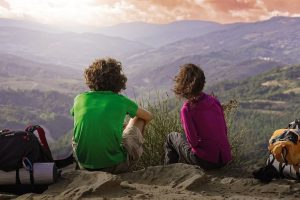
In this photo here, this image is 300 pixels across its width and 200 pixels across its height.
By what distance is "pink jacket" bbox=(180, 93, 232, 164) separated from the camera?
358 centimetres

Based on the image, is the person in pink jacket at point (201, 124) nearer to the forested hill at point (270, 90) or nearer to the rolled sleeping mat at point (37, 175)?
the rolled sleeping mat at point (37, 175)

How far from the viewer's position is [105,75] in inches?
135

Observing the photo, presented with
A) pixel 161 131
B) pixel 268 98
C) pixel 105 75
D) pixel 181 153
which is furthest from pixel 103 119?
pixel 268 98

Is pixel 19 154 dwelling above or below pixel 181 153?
above

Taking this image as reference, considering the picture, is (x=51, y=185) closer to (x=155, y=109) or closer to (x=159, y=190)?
(x=159, y=190)

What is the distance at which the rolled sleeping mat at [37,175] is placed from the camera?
9.50 ft

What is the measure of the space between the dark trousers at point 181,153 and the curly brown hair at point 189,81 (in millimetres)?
433

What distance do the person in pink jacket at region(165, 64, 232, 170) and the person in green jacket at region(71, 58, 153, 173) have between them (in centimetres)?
40

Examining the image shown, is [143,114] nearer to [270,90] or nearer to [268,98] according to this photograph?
[268,98]

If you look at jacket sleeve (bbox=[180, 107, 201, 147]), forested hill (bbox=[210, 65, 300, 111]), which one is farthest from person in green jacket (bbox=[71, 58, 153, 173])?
forested hill (bbox=[210, 65, 300, 111])

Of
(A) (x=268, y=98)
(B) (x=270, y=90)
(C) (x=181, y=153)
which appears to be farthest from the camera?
(B) (x=270, y=90)

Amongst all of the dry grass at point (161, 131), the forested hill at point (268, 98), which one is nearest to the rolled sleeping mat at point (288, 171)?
the dry grass at point (161, 131)

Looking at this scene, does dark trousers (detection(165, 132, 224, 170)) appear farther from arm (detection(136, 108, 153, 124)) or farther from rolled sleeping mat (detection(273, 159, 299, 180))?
rolled sleeping mat (detection(273, 159, 299, 180))

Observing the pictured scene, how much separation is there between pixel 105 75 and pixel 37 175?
99 centimetres
